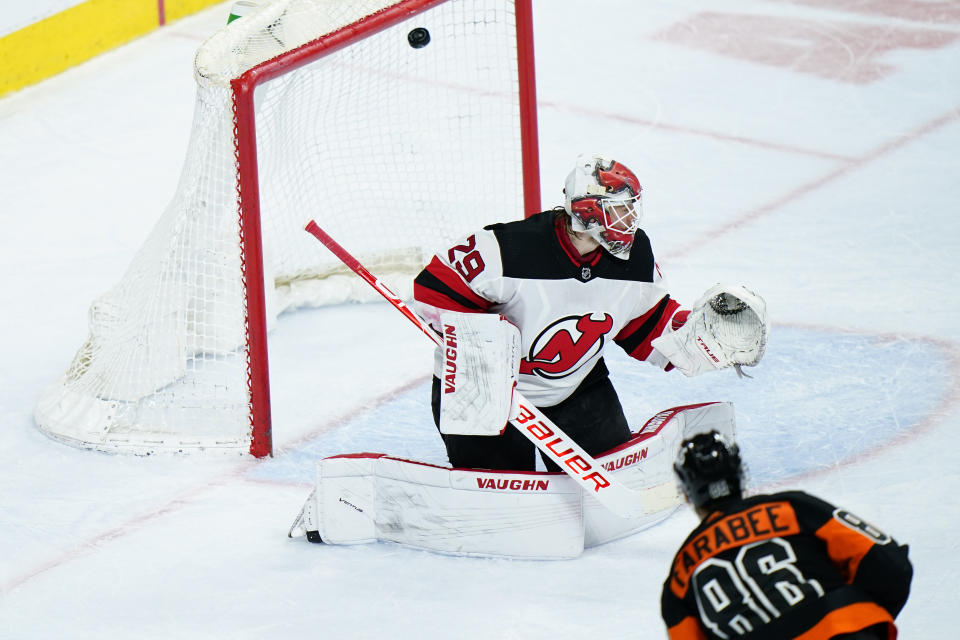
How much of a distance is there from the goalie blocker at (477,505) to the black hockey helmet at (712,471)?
992 mm

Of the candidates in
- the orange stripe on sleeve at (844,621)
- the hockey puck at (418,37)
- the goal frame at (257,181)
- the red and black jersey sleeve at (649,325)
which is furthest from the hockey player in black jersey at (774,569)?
the hockey puck at (418,37)

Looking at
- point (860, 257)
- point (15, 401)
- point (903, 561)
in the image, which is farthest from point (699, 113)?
point (903, 561)

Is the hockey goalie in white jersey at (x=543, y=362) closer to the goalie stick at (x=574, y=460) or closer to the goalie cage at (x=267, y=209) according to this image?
the goalie stick at (x=574, y=460)

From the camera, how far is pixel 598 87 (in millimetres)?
6176

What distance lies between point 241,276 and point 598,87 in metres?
2.82

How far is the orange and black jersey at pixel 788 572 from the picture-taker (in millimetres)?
2070

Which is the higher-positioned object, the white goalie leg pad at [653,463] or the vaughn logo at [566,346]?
the vaughn logo at [566,346]

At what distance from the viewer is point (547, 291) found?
10.1ft

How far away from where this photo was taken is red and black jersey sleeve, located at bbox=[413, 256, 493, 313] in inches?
122

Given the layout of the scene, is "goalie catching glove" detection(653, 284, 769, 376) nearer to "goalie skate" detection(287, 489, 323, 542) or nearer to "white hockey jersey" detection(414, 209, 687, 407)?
"white hockey jersey" detection(414, 209, 687, 407)

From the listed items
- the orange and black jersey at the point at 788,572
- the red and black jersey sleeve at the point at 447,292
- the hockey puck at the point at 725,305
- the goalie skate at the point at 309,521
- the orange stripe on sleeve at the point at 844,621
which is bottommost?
the goalie skate at the point at 309,521

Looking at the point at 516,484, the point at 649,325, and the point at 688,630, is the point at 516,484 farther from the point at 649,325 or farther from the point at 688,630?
the point at 688,630

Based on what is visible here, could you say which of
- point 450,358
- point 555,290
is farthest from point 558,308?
point 450,358

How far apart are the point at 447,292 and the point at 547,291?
8.2 inches
